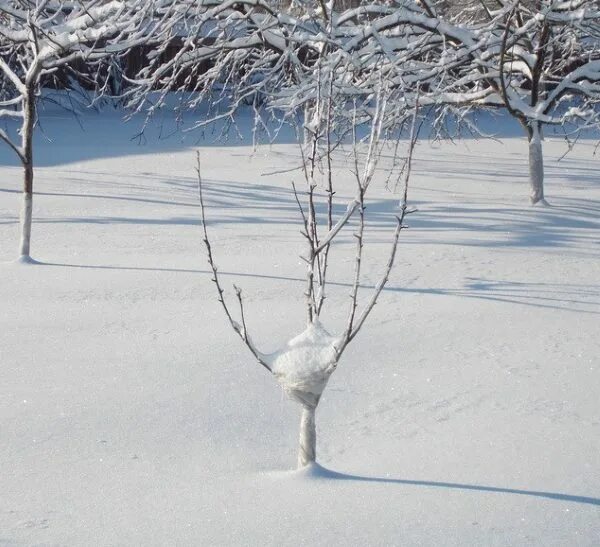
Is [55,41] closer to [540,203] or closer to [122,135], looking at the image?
[540,203]

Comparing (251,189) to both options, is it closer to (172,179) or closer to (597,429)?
(172,179)

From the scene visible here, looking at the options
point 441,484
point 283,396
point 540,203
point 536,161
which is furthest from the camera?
point 540,203

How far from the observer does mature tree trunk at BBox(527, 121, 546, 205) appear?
11094 mm

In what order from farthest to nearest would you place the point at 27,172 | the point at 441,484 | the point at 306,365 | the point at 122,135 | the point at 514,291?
1. the point at 122,135
2. the point at 27,172
3. the point at 514,291
4. the point at 441,484
5. the point at 306,365

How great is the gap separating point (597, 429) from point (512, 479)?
0.76 metres

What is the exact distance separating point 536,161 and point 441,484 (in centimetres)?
827

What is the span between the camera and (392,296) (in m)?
6.65

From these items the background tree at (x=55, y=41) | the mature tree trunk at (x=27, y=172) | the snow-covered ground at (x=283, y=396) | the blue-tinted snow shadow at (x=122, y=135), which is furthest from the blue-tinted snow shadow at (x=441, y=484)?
the blue-tinted snow shadow at (x=122, y=135)

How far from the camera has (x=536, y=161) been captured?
Result: 36.8 feet

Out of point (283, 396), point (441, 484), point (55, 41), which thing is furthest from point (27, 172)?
point (441, 484)

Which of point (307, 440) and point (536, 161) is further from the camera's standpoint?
point (536, 161)

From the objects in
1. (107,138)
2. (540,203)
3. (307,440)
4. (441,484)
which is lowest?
(441,484)

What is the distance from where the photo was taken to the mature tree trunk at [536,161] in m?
11.1

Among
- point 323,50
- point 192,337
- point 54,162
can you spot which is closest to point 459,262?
point 323,50
